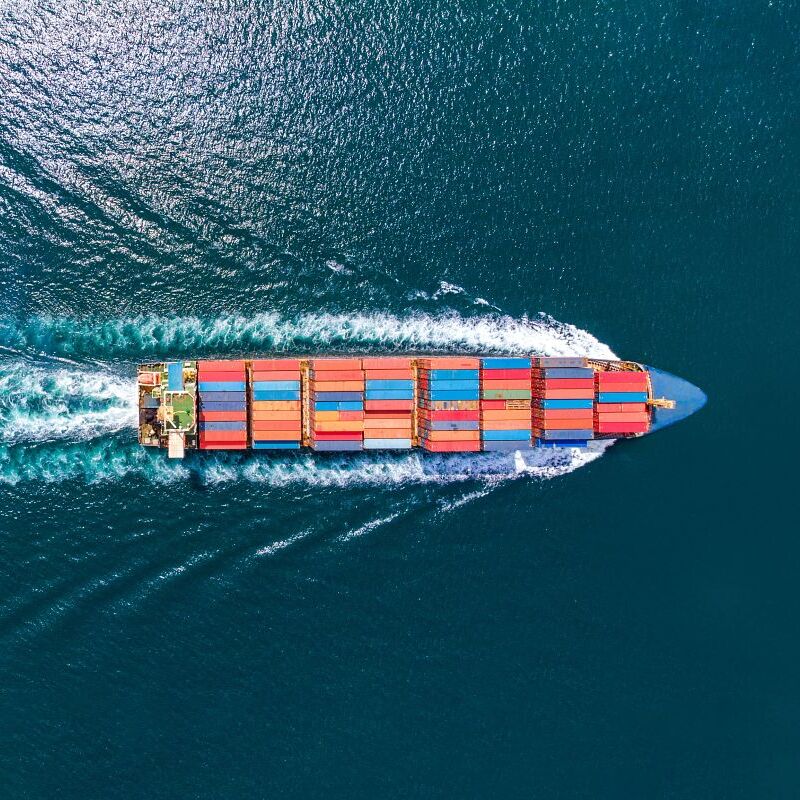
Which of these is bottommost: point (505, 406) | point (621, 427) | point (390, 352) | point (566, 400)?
point (621, 427)

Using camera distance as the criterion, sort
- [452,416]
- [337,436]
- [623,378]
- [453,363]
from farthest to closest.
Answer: [623,378] → [337,436] → [452,416] → [453,363]

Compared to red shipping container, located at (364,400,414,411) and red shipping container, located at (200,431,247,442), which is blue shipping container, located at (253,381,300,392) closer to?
red shipping container, located at (200,431,247,442)

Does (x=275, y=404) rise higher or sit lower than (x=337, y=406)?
higher

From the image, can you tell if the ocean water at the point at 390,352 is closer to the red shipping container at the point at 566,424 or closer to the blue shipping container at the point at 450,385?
the red shipping container at the point at 566,424

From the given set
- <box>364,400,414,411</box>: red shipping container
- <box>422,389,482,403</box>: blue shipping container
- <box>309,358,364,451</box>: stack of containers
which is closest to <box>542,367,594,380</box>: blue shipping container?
<box>422,389,482,403</box>: blue shipping container

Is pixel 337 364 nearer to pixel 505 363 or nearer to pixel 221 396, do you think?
pixel 221 396

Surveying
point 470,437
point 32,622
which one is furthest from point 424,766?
point 32,622

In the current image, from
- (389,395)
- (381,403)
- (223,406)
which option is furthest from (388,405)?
(223,406)
